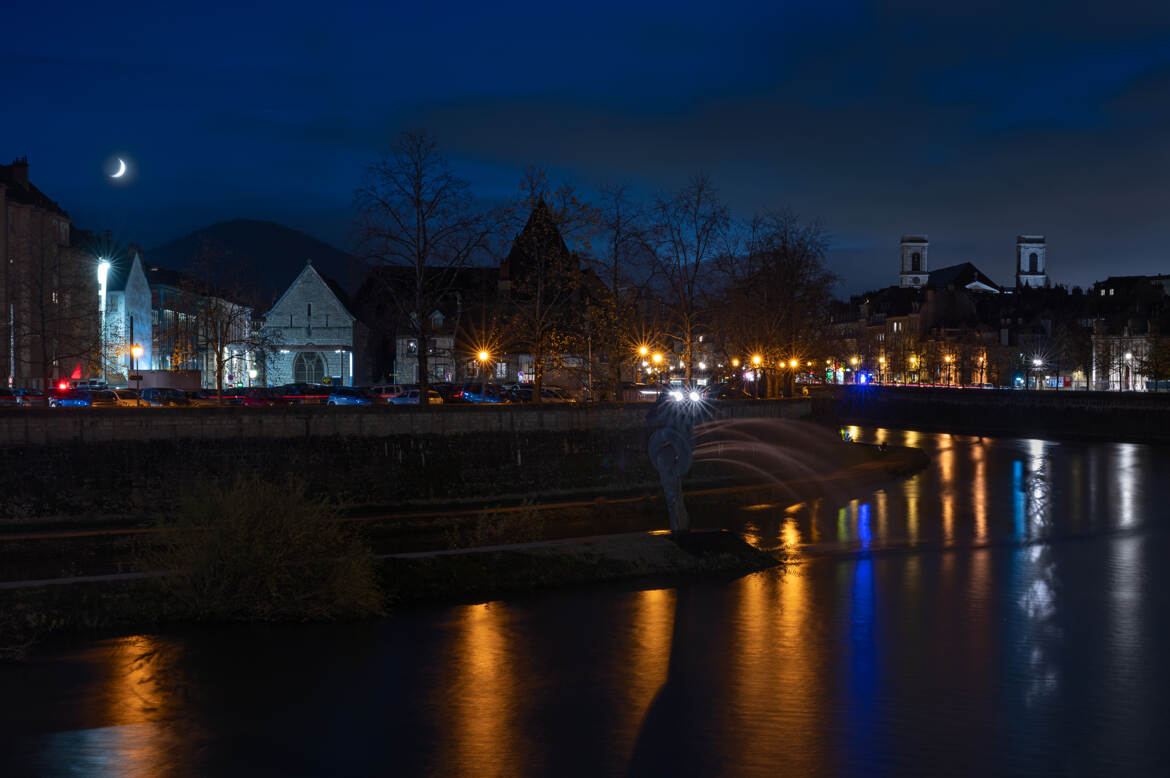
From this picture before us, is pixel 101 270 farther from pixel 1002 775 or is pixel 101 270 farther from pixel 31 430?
pixel 1002 775

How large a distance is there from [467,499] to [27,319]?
3707 centimetres

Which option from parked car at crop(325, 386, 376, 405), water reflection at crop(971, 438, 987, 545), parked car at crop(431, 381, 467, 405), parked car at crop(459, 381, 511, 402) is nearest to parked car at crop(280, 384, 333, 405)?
parked car at crop(325, 386, 376, 405)

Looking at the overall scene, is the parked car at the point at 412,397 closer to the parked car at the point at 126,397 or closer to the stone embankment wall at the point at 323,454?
the parked car at the point at 126,397

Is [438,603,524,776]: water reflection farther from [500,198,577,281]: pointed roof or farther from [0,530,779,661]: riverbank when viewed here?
[500,198,577,281]: pointed roof

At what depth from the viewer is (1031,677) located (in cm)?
1481

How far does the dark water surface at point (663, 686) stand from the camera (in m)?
11.7

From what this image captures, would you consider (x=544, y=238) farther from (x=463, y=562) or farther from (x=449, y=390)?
(x=463, y=562)

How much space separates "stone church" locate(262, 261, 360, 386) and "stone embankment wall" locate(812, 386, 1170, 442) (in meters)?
35.7

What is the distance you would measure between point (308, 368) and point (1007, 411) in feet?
177

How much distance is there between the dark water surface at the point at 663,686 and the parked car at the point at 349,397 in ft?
108

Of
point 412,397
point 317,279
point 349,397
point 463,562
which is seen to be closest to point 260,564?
point 463,562

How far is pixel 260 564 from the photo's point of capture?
17.2 meters

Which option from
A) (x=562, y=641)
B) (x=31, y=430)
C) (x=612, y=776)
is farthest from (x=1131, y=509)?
(x=31, y=430)

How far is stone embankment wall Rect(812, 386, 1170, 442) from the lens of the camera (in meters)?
68.3
